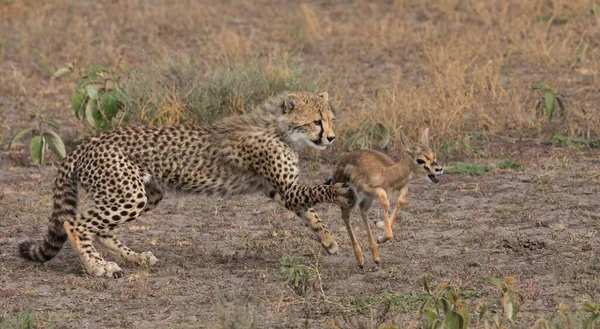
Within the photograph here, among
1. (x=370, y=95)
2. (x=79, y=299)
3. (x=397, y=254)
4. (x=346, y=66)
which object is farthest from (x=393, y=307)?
(x=346, y=66)

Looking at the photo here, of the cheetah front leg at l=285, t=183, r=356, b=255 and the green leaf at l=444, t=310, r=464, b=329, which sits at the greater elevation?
the green leaf at l=444, t=310, r=464, b=329

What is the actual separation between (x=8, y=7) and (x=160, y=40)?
8.39 ft

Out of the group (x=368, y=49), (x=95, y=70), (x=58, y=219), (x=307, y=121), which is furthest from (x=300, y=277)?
(x=368, y=49)

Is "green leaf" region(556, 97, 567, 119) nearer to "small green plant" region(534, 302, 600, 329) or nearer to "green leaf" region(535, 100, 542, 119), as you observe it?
"green leaf" region(535, 100, 542, 119)

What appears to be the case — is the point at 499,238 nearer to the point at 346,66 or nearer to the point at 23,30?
the point at 346,66

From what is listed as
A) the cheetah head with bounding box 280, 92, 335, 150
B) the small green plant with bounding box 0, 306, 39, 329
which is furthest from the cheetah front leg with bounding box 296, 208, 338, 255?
the small green plant with bounding box 0, 306, 39, 329

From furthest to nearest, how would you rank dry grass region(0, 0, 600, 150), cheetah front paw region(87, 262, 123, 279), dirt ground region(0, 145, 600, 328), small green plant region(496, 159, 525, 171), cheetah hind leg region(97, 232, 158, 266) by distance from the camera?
dry grass region(0, 0, 600, 150) < small green plant region(496, 159, 525, 171) < cheetah hind leg region(97, 232, 158, 266) < cheetah front paw region(87, 262, 123, 279) < dirt ground region(0, 145, 600, 328)

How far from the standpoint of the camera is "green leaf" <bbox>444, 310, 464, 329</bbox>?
16.1ft

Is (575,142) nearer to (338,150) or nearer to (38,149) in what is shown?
(338,150)

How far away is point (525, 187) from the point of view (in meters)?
8.91

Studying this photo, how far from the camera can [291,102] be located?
7.39 m

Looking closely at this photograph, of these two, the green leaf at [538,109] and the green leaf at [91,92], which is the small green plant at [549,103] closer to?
the green leaf at [538,109]

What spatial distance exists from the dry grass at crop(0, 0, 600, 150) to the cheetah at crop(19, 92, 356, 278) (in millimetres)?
2704

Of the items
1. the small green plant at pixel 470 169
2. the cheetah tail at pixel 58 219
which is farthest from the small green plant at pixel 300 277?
the small green plant at pixel 470 169
